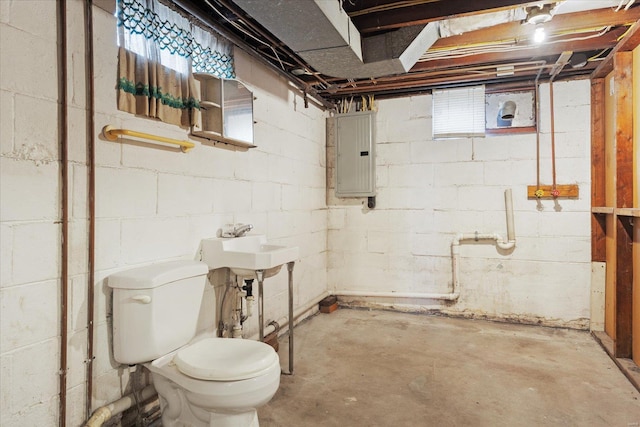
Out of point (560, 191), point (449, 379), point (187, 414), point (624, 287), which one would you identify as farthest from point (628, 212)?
point (187, 414)

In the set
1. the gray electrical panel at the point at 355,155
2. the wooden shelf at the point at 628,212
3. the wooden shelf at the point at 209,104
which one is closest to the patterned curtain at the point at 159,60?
the wooden shelf at the point at 209,104

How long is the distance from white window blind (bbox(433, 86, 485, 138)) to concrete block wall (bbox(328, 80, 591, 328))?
0.09m

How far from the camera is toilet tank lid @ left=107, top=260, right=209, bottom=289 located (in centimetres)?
164

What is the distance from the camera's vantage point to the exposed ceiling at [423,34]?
6.86ft

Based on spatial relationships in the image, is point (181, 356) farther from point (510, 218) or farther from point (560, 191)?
point (560, 191)

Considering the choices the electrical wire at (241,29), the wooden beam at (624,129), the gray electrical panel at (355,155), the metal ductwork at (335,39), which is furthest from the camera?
the gray electrical panel at (355,155)

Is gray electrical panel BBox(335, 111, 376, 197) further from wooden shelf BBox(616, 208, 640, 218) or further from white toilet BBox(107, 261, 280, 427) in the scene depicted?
white toilet BBox(107, 261, 280, 427)

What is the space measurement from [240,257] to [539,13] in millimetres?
2281

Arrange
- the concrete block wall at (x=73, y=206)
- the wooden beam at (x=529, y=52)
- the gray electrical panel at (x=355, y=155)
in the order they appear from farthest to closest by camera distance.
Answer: the gray electrical panel at (x=355, y=155)
the wooden beam at (x=529, y=52)
the concrete block wall at (x=73, y=206)

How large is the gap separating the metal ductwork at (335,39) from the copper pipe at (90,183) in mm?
708

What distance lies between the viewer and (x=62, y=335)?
1483 millimetres

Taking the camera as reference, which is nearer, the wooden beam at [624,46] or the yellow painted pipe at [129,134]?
the yellow painted pipe at [129,134]

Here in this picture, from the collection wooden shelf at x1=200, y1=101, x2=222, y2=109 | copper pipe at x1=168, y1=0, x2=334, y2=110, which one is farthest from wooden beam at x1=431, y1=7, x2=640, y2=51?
wooden shelf at x1=200, y1=101, x2=222, y2=109

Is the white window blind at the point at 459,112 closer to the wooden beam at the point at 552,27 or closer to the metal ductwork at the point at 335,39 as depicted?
the wooden beam at the point at 552,27
